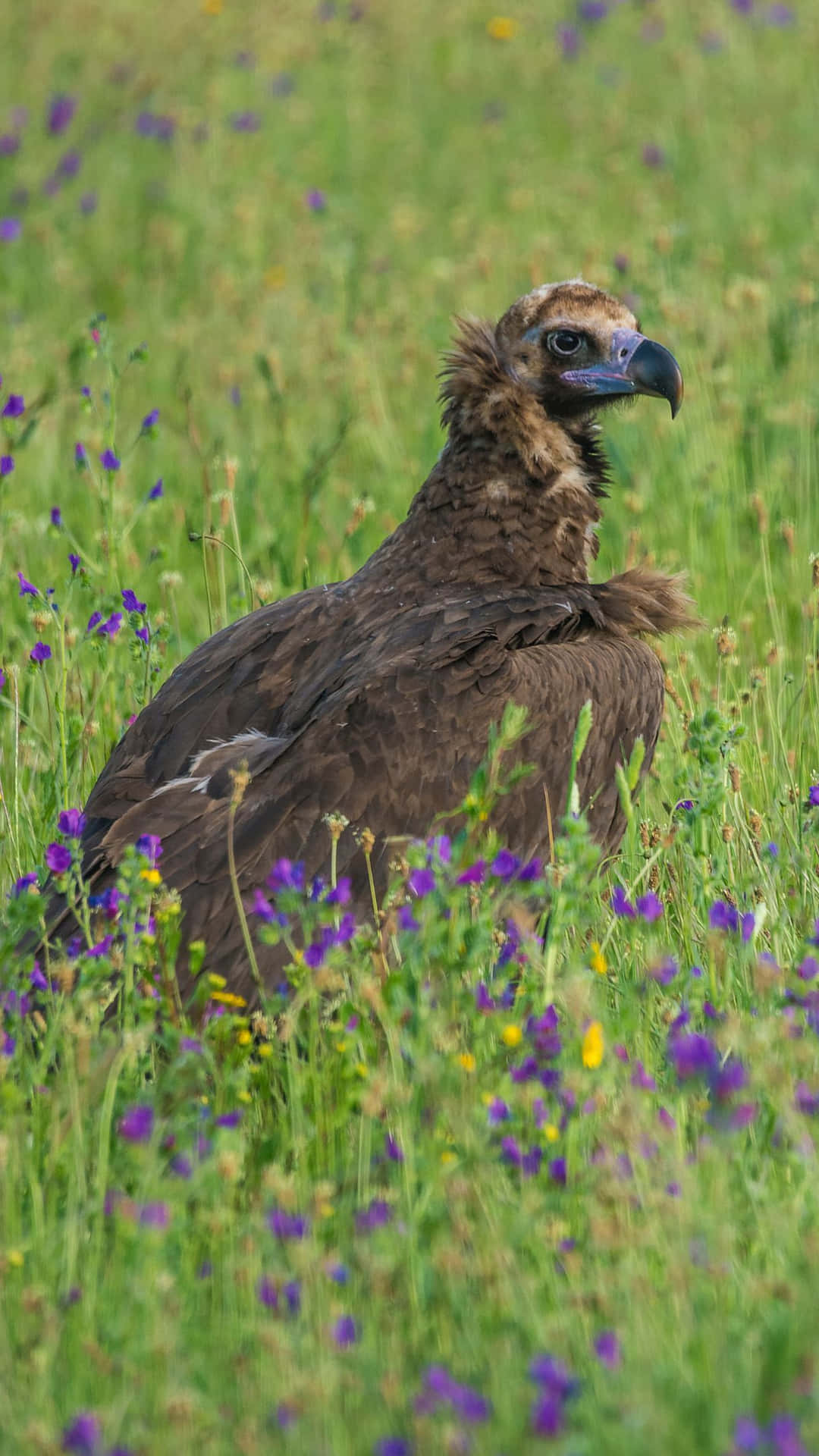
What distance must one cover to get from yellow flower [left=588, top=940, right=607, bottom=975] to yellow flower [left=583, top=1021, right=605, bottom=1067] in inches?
18.9

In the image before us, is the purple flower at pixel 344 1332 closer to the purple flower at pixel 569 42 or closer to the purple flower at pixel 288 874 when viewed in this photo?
the purple flower at pixel 288 874

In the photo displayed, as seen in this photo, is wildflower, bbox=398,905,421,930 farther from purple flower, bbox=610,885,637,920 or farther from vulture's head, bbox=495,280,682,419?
vulture's head, bbox=495,280,682,419

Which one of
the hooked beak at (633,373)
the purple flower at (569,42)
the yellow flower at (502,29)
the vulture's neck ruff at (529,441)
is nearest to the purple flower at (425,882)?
the vulture's neck ruff at (529,441)

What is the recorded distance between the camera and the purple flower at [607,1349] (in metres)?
2.26

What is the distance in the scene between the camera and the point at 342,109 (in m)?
12.3

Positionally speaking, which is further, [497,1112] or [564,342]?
[564,342]

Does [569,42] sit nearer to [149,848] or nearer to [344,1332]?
[149,848]

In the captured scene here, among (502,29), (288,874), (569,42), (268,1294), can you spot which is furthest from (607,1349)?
A: (502,29)

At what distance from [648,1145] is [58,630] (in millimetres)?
2251

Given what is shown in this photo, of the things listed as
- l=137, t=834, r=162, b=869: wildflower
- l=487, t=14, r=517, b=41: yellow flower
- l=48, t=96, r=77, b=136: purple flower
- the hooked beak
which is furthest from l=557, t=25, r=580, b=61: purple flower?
l=137, t=834, r=162, b=869: wildflower

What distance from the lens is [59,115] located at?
11.2 metres

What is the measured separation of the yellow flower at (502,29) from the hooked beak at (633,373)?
32.2ft

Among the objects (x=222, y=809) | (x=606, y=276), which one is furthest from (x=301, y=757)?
(x=606, y=276)

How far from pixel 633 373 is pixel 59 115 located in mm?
7376
